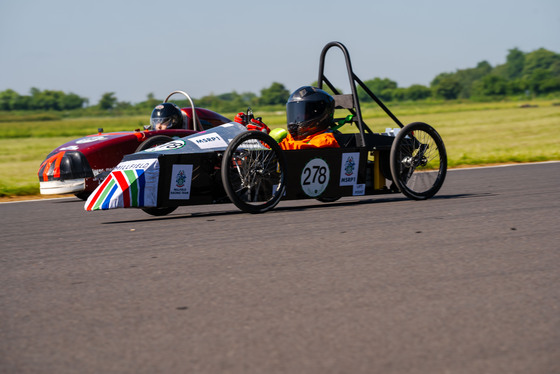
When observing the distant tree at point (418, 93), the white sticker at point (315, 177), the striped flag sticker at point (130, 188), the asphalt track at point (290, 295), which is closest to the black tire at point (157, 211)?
the asphalt track at point (290, 295)

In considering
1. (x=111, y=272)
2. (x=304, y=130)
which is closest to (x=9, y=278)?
(x=111, y=272)

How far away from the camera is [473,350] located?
2979mm

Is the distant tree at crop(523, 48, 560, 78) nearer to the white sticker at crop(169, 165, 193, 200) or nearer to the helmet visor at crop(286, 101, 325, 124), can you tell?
the helmet visor at crop(286, 101, 325, 124)

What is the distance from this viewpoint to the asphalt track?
2.98 meters

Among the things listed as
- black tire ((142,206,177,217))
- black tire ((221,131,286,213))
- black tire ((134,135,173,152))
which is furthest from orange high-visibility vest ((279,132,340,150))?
black tire ((134,135,173,152))

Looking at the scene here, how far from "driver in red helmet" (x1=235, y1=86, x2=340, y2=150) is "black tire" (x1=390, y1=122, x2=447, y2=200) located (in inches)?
28.5

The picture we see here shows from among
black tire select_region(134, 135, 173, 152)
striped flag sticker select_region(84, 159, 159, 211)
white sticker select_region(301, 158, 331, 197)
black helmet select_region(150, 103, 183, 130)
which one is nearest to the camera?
striped flag sticker select_region(84, 159, 159, 211)

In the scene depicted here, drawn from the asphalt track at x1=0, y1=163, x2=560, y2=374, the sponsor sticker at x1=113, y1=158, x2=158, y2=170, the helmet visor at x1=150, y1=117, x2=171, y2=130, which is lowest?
the asphalt track at x1=0, y1=163, x2=560, y2=374

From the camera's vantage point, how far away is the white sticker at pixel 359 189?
835 centimetres

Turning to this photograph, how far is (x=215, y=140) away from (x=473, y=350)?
5.08 metres

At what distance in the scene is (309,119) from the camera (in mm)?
8336

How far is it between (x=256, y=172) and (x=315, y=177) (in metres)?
0.77

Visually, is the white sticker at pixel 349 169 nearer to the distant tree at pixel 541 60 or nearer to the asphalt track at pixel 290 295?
the asphalt track at pixel 290 295

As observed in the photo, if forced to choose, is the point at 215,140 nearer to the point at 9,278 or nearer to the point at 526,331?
the point at 9,278
